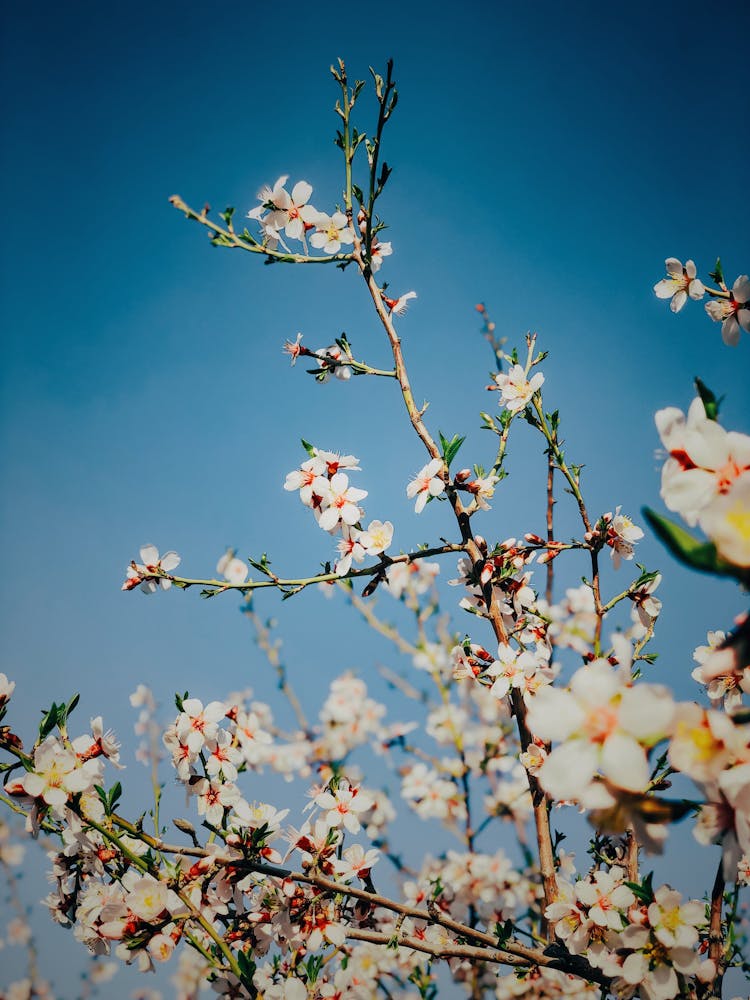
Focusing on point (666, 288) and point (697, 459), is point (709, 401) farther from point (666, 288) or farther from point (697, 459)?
point (666, 288)

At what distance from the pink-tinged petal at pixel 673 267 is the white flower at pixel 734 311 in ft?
1.04

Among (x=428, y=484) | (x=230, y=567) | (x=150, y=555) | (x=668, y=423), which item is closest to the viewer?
(x=668, y=423)

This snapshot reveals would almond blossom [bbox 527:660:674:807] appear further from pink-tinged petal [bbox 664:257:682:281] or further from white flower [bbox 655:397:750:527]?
pink-tinged petal [bbox 664:257:682:281]

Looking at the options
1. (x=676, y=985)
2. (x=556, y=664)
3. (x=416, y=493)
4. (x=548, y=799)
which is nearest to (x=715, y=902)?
(x=676, y=985)

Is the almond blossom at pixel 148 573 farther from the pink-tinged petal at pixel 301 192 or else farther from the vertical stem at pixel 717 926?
the vertical stem at pixel 717 926

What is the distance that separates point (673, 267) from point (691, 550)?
2.54 m

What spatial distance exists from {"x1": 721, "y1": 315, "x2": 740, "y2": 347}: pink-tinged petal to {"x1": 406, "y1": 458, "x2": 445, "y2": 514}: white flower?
1.47m

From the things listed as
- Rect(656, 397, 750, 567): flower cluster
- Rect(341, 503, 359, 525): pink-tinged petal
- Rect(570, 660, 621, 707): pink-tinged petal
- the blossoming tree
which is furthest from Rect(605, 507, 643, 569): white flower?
Rect(570, 660, 621, 707): pink-tinged petal

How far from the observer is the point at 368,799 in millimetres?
2574

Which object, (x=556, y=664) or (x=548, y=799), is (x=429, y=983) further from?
(x=556, y=664)

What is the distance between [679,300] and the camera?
2875mm

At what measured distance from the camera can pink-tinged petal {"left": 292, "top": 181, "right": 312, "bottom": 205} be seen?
9.07 ft

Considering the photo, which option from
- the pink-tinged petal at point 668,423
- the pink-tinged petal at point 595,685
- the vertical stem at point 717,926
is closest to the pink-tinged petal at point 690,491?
the pink-tinged petal at point 668,423

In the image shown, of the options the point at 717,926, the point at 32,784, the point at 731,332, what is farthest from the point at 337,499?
the point at 717,926
